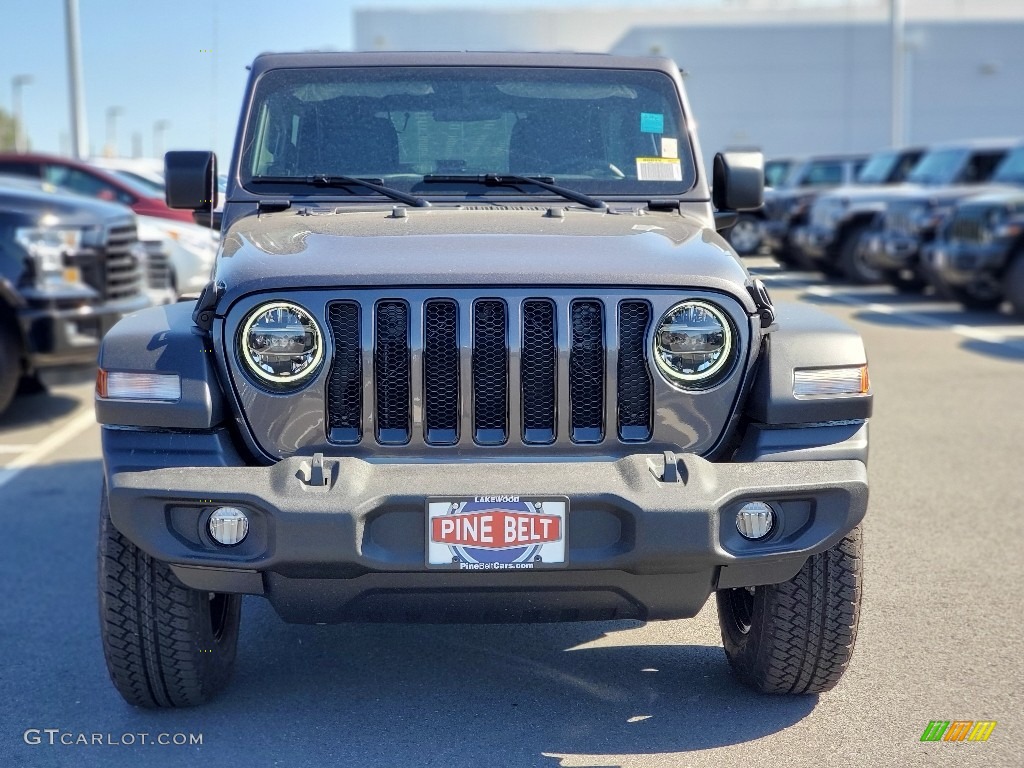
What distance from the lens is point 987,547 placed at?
5645mm

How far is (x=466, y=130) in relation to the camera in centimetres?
478

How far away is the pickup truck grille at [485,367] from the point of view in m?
3.52

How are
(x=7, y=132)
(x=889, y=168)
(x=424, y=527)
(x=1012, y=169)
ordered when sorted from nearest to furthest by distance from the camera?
(x=424, y=527)
(x=1012, y=169)
(x=889, y=168)
(x=7, y=132)

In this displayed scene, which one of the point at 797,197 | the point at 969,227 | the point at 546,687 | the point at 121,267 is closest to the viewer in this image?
the point at 546,687

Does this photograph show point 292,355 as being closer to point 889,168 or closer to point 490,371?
point 490,371

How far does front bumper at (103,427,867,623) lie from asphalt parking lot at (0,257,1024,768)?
416 millimetres

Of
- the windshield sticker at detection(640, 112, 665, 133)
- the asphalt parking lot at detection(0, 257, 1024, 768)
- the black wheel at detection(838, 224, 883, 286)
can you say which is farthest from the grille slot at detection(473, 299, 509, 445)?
the black wheel at detection(838, 224, 883, 286)

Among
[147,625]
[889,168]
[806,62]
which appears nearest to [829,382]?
[147,625]

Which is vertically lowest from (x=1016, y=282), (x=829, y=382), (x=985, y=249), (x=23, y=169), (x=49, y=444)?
(x=49, y=444)

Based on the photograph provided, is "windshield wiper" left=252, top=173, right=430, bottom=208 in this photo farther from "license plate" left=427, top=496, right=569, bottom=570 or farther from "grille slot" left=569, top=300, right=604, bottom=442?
"license plate" left=427, top=496, right=569, bottom=570

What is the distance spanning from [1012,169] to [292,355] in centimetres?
1371

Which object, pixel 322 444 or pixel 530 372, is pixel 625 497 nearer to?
pixel 530 372

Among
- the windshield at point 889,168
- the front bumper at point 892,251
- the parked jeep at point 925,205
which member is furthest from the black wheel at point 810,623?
the windshield at point 889,168

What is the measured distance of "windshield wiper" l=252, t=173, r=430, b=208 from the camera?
14.8 ft
